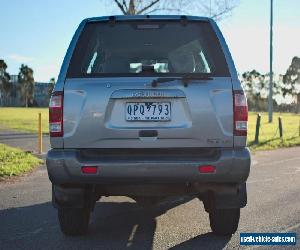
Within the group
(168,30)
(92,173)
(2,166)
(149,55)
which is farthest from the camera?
(2,166)

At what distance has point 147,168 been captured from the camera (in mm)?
4340

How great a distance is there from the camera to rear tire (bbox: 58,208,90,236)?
5094 millimetres

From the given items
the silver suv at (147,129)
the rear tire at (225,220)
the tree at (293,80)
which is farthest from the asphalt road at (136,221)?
the tree at (293,80)

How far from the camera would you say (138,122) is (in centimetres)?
444

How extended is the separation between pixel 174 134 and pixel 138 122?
0.33m

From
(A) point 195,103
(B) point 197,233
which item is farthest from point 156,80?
(B) point 197,233

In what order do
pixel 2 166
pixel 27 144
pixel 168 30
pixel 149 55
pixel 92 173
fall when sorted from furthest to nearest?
1. pixel 27 144
2. pixel 2 166
3. pixel 149 55
4. pixel 168 30
5. pixel 92 173

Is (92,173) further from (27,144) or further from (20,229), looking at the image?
(27,144)

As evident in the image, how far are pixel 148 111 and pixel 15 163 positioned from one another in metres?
7.04

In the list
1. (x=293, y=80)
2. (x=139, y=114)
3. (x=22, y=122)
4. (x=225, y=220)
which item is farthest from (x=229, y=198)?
(x=293, y=80)

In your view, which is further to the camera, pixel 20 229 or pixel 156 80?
pixel 20 229

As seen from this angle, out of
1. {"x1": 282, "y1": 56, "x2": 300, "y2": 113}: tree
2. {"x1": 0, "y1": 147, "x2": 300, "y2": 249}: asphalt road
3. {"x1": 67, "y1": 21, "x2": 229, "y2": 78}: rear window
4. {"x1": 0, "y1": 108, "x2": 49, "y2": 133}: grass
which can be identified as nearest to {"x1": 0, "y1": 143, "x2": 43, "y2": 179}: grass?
{"x1": 0, "y1": 147, "x2": 300, "y2": 249}: asphalt road

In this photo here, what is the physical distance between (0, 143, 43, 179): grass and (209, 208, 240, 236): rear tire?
534 centimetres

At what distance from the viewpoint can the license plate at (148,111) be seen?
4445 millimetres
